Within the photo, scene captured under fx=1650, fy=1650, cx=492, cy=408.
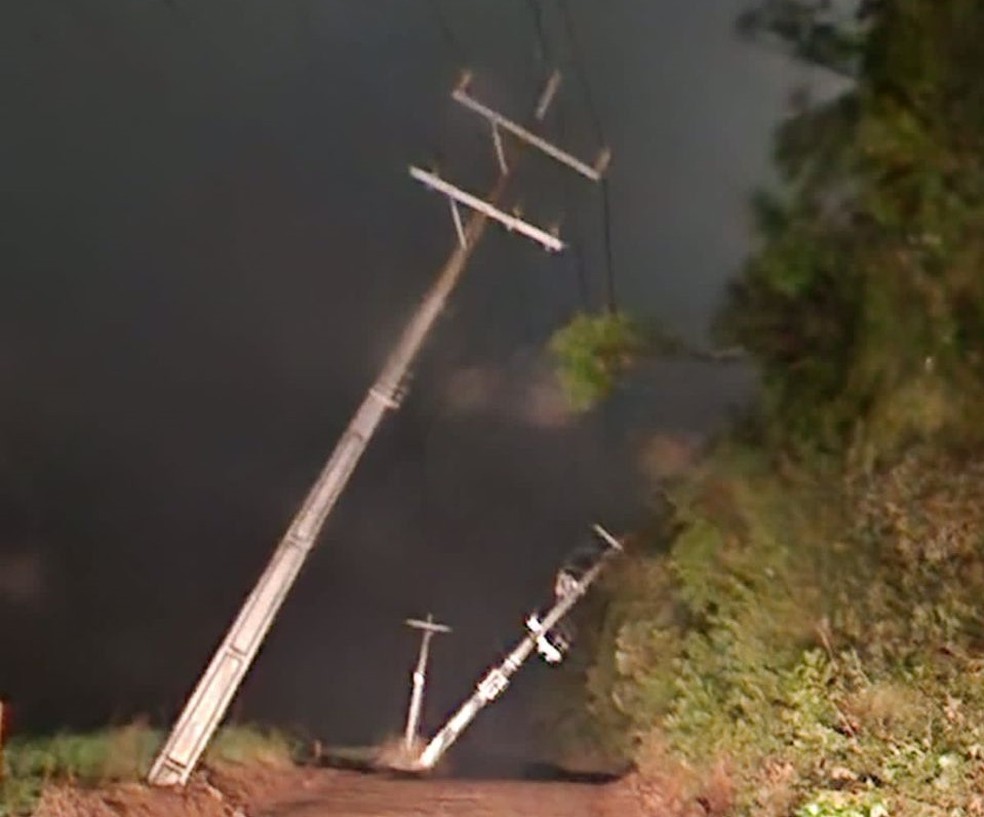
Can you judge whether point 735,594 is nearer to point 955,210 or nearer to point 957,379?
point 957,379

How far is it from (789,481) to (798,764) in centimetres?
206

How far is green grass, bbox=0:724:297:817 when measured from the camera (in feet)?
38.5

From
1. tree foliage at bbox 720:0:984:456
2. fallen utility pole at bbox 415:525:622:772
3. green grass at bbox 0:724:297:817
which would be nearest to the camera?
tree foliage at bbox 720:0:984:456

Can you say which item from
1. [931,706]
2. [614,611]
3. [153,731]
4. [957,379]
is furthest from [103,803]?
[614,611]

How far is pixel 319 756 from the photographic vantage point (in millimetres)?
18734

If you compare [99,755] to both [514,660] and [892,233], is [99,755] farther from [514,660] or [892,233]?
[514,660]

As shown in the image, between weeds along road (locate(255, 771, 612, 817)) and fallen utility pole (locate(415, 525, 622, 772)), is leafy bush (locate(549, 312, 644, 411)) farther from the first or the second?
fallen utility pole (locate(415, 525, 622, 772))

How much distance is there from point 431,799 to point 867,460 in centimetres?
550

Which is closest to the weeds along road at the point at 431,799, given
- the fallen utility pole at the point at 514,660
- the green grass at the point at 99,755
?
the green grass at the point at 99,755

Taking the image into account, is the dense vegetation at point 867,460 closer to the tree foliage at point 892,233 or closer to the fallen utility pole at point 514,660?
the tree foliage at point 892,233

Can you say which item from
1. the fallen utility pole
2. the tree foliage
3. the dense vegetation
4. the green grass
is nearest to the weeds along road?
the green grass

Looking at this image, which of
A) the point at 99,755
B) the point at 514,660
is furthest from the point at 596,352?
the point at 514,660

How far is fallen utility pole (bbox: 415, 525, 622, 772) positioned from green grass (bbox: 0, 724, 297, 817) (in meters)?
7.15

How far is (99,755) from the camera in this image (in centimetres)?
1405
